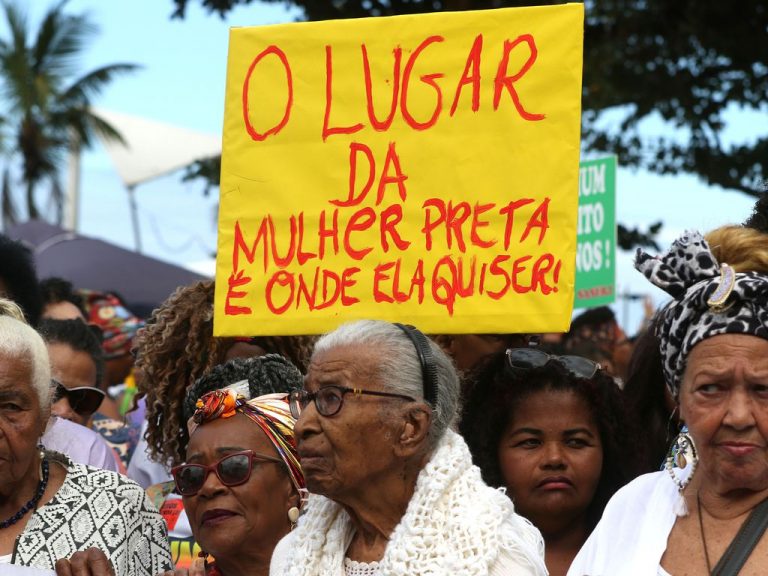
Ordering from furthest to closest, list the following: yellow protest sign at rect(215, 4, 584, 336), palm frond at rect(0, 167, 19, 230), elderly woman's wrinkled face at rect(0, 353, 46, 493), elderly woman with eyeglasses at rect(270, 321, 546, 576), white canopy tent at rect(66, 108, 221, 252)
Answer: palm frond at rect(0, 167, 19, 230), white canopy tent at rect(66, 108, 221, 252), yellow protest sign at rect(215, 4, 584, 336), elderly woman's wrinkled face at rect(0, 353, 46, 493), elderly woman with eyeglasses at rect(270, 321, 546, 576)

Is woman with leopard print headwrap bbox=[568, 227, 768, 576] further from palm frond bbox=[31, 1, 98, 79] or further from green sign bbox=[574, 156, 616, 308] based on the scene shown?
palm frond bbox=[31, 1, 98, 79]

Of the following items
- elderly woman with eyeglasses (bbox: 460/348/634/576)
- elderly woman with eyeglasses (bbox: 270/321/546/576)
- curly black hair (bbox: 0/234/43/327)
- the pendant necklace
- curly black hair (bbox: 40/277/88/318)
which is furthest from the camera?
curly black hair (bbox: 40/277/88/318)

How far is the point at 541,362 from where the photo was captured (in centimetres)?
443

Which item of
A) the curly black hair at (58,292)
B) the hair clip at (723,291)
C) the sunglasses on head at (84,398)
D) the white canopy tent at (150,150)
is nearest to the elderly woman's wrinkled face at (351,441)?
the hair clip at (723,291)

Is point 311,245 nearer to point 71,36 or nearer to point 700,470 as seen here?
point 700,470

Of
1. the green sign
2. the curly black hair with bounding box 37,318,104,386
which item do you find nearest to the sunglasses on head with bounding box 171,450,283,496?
the curly black hair with bounding box 37,318,104,386

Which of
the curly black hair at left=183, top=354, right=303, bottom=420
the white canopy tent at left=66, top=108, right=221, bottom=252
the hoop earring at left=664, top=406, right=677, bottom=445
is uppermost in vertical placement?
the white canopy tent at left=66, top=108, right=221, bottom=252

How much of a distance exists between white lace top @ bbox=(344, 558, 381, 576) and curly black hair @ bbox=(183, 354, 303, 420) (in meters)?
0.90

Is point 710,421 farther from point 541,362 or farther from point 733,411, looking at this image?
point 541,362

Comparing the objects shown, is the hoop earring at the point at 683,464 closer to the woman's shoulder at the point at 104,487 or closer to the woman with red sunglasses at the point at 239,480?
the woman with red sunglasses at the point at 239,480

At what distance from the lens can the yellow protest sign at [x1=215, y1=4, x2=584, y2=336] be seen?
414 centimetres

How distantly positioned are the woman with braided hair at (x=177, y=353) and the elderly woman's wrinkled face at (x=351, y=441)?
4.62 feet

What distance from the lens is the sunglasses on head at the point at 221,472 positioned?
150 inches

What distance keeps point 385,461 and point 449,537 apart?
266 mm
